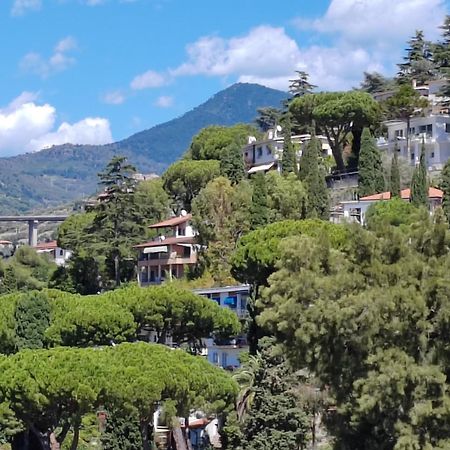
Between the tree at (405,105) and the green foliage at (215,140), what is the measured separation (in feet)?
39.0


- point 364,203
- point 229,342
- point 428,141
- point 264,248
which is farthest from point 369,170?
point 264,248

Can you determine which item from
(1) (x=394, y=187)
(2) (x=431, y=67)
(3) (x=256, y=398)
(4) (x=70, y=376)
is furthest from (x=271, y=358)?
(2) (x=431, y=67)

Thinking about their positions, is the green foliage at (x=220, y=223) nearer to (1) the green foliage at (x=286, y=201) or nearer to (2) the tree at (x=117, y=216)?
(1) the green foliage at (x=286, y=201)

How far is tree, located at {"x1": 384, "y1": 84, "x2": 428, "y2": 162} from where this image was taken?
67.0 m

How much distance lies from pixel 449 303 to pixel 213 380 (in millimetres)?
10741

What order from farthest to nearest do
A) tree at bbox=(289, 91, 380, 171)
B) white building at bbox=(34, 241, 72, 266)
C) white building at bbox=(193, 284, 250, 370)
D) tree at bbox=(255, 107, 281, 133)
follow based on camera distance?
tree at bbox=(255, 107, 281, 133), white building at bbox=(34, 241, 72, 266), tree at bbox=(289, 91, 380, 171), white building at bbox=(193, 284, 250, 370)

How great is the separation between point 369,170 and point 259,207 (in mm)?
11245

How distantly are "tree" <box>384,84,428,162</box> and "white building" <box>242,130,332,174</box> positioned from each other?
242 inches

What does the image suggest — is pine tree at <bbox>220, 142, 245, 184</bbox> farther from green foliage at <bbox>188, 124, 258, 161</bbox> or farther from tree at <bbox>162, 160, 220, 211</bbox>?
green foliage at <bbox>188, 124, 258, 161</bbox>

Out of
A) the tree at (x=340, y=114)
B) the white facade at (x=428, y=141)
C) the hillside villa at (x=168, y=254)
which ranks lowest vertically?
the hillside villa at (x=168, y=254)

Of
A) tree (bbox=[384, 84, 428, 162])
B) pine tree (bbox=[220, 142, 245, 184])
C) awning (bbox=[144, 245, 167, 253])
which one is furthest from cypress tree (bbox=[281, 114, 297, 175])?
awning (bbox=[144, 245, 167, 253])

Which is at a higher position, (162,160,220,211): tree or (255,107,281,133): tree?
(255,107,281,133): tree

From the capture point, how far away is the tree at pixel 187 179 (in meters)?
68.7

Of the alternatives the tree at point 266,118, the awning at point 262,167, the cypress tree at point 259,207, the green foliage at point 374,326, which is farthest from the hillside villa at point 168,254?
the tree at point 266,118
